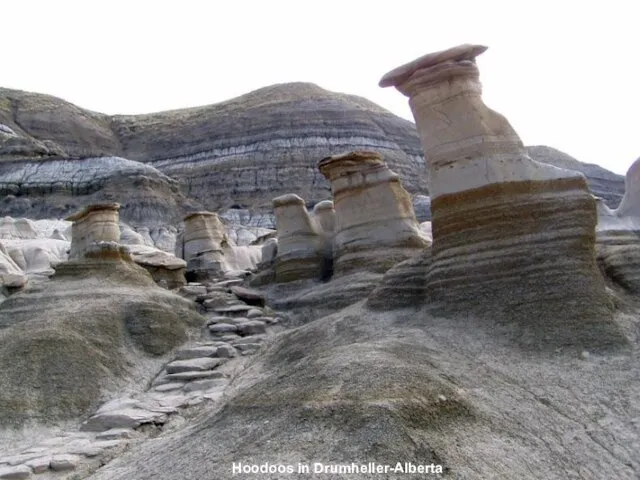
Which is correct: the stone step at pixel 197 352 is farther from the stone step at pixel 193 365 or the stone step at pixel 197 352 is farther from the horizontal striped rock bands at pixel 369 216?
the horizontal striped rock bands at pixel 369 216

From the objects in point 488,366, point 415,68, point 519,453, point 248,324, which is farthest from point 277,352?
point 519,453

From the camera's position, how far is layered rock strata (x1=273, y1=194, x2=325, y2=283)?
14.0 m

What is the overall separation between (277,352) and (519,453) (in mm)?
4501

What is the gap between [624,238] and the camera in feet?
33.7

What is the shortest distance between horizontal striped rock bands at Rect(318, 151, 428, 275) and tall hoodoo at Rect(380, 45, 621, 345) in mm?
3527

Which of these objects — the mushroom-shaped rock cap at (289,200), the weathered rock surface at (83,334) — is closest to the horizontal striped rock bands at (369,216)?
the mushroom-shaped rock cap at (289,200)

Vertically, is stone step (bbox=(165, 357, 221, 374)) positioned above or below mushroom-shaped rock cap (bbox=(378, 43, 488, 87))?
below

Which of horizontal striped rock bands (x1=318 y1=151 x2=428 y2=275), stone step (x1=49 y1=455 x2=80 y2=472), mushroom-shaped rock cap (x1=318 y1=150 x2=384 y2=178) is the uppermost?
mushroom-shaped rock cap (x1=318 y1=150 x2=384 y2=178)

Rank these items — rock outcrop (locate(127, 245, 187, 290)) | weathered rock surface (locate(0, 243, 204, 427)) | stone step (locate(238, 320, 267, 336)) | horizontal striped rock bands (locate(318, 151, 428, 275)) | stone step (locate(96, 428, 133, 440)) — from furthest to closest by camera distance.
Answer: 1. rock outcrop (locate(127, 245, 187, 290))
2. horizontal striped rock bands (locate(318, 151, 428, 275))
3. stone step (locate(238, 320, 267, 336))
4. weathered rock surface (locate(0, 243, 204, 427))
5. stone step (locate(96, 428, 133, 440))

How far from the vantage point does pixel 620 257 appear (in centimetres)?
891

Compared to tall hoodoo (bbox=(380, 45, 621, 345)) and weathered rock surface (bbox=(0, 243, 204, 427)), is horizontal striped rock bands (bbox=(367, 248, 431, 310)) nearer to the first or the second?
tall hoodoo (bbox=(380, 45, 621, 345))

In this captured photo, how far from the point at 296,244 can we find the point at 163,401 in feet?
21.6

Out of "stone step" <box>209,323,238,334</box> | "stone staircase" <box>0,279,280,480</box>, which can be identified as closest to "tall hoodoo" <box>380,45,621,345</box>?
"stone staircase" <box>0,279,280,480</box>

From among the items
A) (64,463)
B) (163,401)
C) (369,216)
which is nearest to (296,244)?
(369,216)
